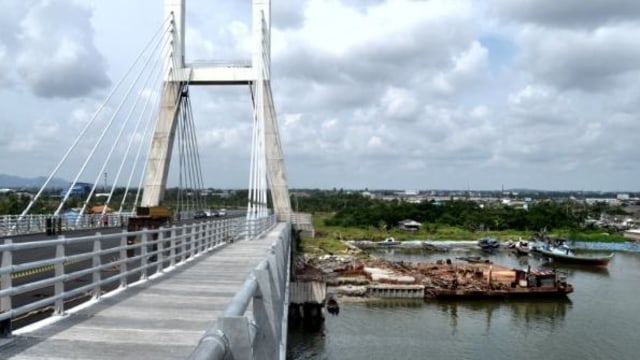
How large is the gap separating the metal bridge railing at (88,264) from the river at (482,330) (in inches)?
333

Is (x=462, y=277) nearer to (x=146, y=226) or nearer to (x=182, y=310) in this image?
(x=146, y=226)

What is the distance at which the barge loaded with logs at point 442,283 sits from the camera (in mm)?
55500

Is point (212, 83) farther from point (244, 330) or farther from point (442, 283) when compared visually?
point (244, 330)

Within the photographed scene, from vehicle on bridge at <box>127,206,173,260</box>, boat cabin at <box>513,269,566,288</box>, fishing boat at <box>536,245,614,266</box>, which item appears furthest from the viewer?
fishing boat at <box>536,245,614,266</box>

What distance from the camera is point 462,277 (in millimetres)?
64250

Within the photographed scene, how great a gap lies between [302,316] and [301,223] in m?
13.6

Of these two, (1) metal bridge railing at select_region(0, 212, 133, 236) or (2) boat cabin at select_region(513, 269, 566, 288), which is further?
(2) boat cabin at select_region(513, 269, 566, 288)

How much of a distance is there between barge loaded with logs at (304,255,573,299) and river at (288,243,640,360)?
1.23 metres

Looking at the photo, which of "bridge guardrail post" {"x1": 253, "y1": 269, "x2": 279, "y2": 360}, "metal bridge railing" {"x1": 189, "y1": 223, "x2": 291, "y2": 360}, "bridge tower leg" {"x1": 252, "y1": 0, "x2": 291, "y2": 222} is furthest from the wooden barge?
"metal bridge railing" {"x1": 189, "y1": 223, "x2": 291, "y2": 360}

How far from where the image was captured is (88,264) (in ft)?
66.7

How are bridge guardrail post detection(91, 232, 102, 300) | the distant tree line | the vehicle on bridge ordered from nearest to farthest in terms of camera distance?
bridge guardrail post detection(91, 232, 102, 300)
the vehicle on bridge
the distant tree line

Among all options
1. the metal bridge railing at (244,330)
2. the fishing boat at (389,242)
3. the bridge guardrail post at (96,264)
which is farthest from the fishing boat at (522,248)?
the metal bridge railing at (244,330)

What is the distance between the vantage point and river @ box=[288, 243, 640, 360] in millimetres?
36094

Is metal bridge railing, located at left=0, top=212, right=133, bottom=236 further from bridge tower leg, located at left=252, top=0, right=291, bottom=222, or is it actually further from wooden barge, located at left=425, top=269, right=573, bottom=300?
wooden barge, located at left=425, top=269, right=573, bottom=300
